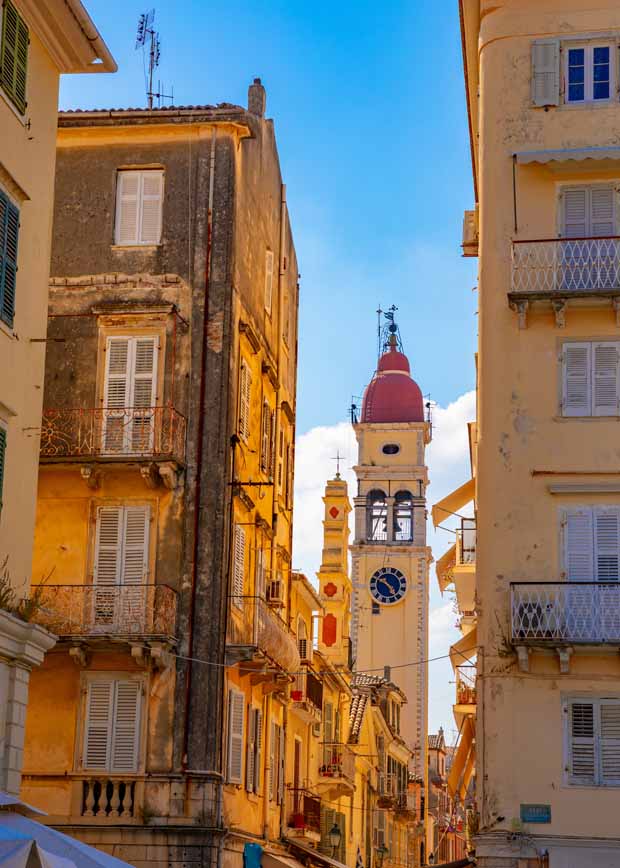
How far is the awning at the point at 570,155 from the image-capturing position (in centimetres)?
2817

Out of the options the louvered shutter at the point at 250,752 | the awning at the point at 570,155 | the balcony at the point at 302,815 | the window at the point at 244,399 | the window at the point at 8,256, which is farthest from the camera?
the balcony at the point at 302,815

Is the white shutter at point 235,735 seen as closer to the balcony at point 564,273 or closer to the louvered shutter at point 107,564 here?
the louvered shutter at point 107,564

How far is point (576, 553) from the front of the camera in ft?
88.8

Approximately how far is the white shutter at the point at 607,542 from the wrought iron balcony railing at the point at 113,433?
8.63 m

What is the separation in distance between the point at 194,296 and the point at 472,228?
688cm

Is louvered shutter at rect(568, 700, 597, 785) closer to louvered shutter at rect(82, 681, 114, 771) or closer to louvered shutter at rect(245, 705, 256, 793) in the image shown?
louvered shutter at rect(245, 705, 256, 793)

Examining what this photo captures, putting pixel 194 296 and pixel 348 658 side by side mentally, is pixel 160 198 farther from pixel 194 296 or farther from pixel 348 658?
pixel 348 658

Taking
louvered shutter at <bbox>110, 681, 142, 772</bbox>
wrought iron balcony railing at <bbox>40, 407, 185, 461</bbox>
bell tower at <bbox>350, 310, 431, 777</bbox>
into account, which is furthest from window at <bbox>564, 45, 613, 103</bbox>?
bell tower at <bbox>350, 310, 431, 777</bbox>

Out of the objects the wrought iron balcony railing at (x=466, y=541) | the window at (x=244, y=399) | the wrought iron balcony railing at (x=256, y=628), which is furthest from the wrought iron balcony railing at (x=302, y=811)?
the window at (x=244, y=399)

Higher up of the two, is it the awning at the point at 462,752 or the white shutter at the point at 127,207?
the white shutter at the point at 127,207

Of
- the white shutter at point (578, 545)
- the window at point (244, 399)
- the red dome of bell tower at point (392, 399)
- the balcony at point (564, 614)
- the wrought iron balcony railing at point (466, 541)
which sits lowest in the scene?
the balcony at point (564, 614)

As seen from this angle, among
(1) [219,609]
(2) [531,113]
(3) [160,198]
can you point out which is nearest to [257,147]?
(3) [160,198]

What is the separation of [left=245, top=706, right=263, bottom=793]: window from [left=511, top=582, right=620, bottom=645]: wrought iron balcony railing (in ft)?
28.9

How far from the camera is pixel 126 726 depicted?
30.0 m
